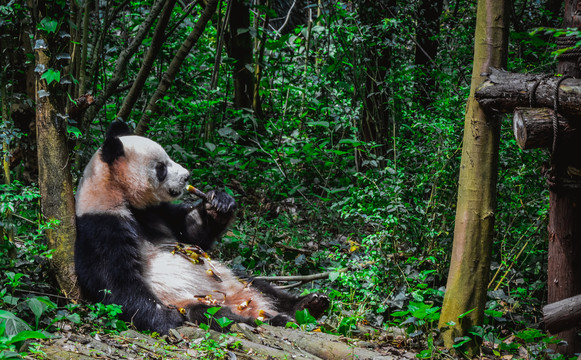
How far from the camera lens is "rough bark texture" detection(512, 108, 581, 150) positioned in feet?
11.7

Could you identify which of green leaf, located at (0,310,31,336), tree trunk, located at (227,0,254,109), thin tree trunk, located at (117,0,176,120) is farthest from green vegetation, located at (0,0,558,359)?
thin tree trunk, located at (117,0,176,120)

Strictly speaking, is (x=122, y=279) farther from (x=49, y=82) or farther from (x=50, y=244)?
(x=49, y=82)

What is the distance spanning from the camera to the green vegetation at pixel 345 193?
3.90 m

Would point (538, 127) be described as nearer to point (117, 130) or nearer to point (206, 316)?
point (206, 316)

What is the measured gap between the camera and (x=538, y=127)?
3.56 metres

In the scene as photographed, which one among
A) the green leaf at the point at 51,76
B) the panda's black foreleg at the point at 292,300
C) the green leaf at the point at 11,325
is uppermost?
the green leaf at the point at 51,76

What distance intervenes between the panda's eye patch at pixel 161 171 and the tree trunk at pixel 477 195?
2.60 metres

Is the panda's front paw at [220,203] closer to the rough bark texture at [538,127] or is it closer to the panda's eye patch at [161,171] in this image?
the panda's eye patch at [161,171]

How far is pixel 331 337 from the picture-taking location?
12.7 ft

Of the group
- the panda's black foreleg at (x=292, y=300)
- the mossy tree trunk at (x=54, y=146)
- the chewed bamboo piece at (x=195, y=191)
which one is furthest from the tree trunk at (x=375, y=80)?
the mossy tree trunk at (x=54, y=146)

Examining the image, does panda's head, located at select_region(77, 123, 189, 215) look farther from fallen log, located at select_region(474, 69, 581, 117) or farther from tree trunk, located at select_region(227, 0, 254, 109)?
tree trunk, located at select_region(227, 0, 254, 109)

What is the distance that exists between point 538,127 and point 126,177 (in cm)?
324

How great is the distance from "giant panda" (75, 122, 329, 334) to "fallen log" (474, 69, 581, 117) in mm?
2116

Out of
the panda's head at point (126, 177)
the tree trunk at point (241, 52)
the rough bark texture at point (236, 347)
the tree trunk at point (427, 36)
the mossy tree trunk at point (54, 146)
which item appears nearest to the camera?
the rough bark texture at point (236, 347)
